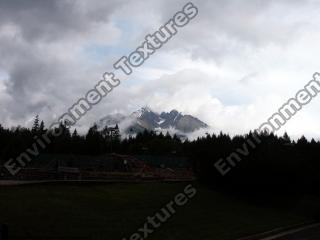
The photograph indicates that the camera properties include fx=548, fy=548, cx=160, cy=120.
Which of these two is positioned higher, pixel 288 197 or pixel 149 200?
pixel 149 200

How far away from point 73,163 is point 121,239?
54011 millimetres

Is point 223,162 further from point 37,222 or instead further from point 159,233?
point 37,222

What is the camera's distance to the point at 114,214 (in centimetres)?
2023

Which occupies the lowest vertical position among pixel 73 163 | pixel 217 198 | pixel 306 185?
pixel 306 185

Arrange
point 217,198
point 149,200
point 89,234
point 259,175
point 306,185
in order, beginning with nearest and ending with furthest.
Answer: point 89,234 → point 149,200 → point 217,198 → point 259,175 → point 306,185

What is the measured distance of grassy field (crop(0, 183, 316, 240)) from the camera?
53.3 ft

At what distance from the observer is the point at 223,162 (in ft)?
126

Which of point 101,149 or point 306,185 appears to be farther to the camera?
point 101,149

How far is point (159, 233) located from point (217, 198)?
51.5ft

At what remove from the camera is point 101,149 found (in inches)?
5138

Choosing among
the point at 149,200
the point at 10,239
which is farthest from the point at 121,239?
the point at 149,200

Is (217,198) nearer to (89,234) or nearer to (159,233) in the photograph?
(159,233)

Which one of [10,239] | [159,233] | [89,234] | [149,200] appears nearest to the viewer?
[10,239]

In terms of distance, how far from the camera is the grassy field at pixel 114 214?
16.2 meters
